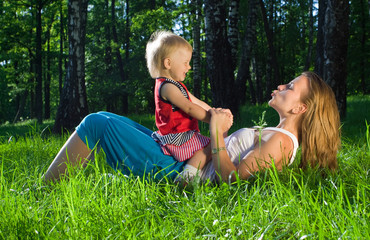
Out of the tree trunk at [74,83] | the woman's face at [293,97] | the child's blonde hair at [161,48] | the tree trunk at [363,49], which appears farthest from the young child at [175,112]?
the tree trunk at [363,49]

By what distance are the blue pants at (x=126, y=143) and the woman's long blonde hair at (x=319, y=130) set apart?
112cm

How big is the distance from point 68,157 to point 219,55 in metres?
5.64

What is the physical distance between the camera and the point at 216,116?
10.2 ft

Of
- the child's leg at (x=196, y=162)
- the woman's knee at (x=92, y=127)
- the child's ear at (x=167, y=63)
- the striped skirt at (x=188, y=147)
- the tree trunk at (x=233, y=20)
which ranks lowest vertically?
the child's leg at (x=196, y=162)

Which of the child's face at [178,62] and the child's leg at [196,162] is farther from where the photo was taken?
the child's face at [178,62]

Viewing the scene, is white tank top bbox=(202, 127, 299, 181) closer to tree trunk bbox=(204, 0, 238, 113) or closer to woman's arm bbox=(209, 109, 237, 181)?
woman's arm bbox=(209, 109, 237, 181)

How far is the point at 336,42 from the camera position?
7.69 metres

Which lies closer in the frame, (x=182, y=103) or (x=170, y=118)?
(x=182, y=103)

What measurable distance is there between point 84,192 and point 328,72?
256 inches

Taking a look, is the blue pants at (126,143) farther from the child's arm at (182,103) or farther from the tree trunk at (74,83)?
the tree trunk at (74,83)

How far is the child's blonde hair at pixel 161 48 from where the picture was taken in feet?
10.8

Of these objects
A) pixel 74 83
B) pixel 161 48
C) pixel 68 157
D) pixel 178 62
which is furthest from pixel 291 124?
pixel 74 83

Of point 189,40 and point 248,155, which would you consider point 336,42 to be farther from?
point 189,40

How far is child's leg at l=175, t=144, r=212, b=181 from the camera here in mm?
3205
